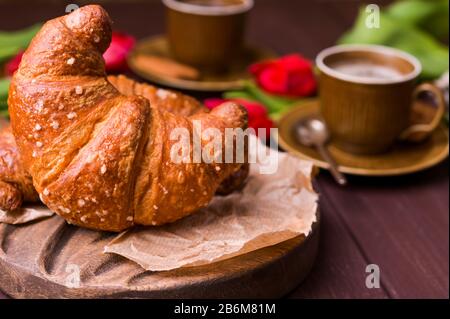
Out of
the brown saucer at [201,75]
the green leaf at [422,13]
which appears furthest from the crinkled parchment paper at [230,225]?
the green leaf at [422,13]

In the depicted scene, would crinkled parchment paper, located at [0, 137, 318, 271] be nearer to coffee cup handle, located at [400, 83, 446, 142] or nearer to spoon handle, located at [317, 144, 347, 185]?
spoon handle, located at [317, 144, 347, 185]

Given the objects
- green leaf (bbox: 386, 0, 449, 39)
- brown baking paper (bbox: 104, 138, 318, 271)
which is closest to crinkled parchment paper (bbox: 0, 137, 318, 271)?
brown baking paper (bbox: 104, 138, 318, 271)

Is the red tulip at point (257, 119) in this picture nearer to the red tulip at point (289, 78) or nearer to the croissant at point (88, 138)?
the red tulip at point (289, 78)

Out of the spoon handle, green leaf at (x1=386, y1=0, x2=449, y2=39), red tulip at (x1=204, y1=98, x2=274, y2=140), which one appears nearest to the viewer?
the spoon handle

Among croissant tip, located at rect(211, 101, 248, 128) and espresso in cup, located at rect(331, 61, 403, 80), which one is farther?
espresso in cup, located at rect(331, 61, 403, 80)

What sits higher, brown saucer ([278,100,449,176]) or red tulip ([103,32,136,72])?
red tulip ([103,32,136,72])

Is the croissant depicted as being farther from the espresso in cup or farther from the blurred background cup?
the blurred background cup

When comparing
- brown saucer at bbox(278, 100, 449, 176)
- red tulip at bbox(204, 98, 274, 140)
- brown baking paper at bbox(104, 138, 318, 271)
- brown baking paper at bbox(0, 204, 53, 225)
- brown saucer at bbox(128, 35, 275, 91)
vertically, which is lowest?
brown saucer at bbox(278, 100, 449, 176)

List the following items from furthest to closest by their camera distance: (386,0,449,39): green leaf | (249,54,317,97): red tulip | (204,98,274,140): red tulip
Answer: (386,0,449,39): green leaf → (249,54,317,97): red tulip → (204,98,274,140): red tulip

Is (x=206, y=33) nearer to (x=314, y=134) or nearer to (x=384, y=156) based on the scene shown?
(x=314, y=134)
